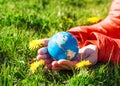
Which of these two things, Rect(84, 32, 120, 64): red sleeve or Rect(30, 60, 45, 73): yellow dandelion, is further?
Rect(84, 32, 120, 64): red sleeve

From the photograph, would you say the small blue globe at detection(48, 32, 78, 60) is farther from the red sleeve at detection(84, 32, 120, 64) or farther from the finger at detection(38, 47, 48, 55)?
the red sleeve at detection(84, 32, 120, 64)

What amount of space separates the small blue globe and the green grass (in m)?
0.15

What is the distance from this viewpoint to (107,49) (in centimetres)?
355

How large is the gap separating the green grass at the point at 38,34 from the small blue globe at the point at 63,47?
0.49 feet

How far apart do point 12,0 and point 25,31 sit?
1.13 m

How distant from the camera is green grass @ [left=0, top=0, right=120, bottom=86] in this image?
3285 mm

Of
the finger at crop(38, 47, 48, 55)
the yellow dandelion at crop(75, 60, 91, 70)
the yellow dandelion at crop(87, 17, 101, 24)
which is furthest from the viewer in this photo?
the yellow dandelion at crop(87, 17, 101, 24)

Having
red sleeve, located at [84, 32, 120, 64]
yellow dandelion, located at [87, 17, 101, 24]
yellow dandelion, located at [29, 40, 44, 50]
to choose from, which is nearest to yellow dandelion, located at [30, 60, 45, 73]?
yellow dandelion, located at [29, 40, 44, 50]

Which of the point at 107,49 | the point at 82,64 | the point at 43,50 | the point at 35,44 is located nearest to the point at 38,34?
the point at 35,44

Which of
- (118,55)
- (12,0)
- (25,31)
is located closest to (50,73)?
(118,55)

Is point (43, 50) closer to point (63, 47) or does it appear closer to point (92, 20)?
point (63, 47)

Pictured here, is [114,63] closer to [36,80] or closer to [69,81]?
[69,81]

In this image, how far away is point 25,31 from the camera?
14.0 ft

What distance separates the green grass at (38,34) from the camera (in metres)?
3.29
